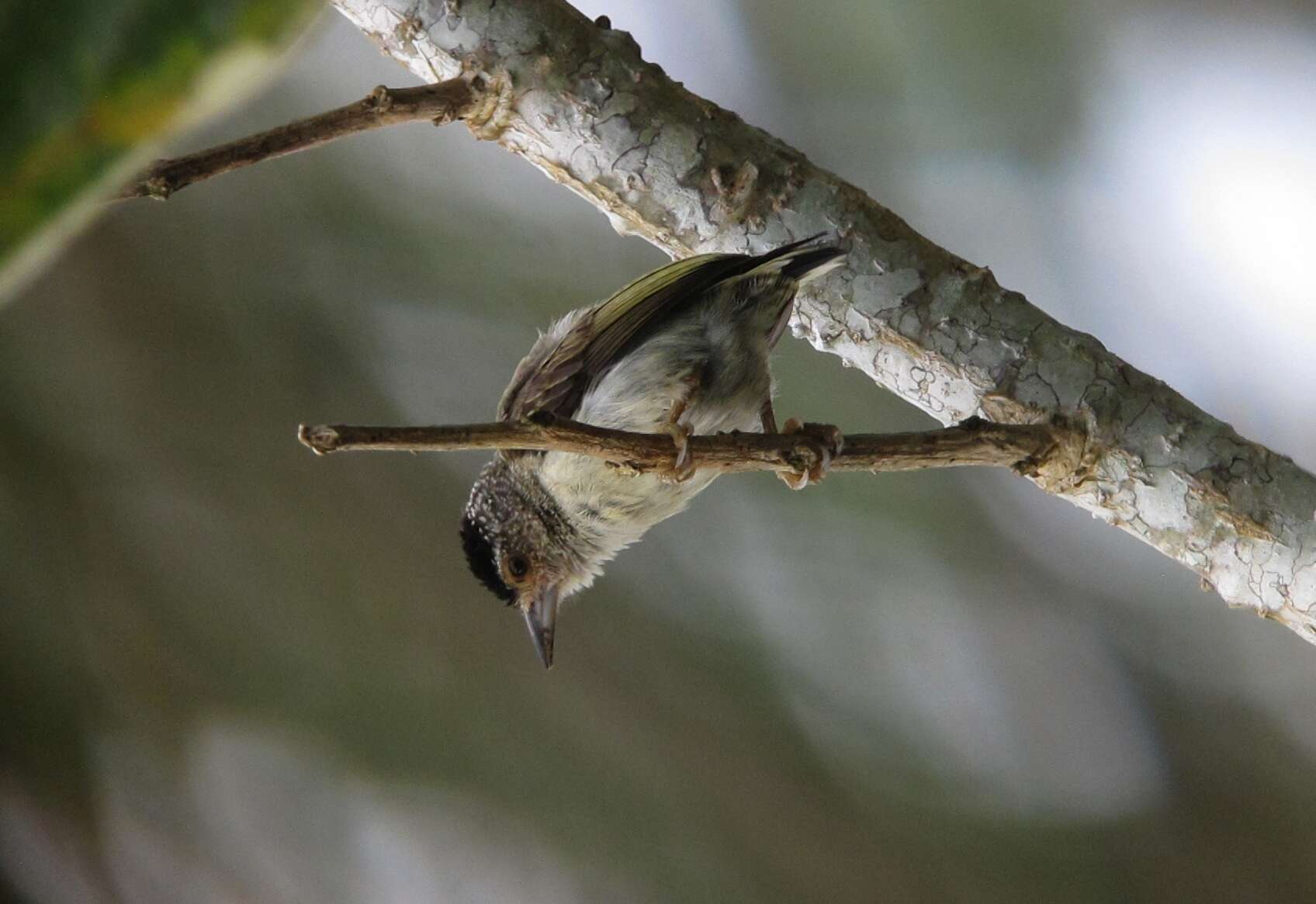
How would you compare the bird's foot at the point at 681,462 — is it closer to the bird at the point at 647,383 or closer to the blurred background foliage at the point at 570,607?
the bird at the point at 647,383

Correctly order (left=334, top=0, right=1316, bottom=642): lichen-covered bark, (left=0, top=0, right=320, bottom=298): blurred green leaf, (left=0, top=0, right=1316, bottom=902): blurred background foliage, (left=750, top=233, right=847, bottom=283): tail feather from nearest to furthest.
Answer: (left=0, top=0, right=320, bottom=298): blurred green leaf
(left=334, top=0, right=1316, bottom=642): lichen-covered bark
(left=750, top=233, right=847, bottom=283): tail feather
(left=0, top=0, right=1316, bottom=902): blurred background foliage

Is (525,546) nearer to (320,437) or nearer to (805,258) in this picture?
(805,258)

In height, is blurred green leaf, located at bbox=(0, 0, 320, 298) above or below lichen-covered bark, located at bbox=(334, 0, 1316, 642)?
below

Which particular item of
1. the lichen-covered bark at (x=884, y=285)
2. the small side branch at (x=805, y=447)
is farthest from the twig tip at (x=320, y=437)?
the lichen-covered bark at (x=884, y=285)

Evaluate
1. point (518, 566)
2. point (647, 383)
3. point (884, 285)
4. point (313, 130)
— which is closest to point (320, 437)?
point (313, 130)

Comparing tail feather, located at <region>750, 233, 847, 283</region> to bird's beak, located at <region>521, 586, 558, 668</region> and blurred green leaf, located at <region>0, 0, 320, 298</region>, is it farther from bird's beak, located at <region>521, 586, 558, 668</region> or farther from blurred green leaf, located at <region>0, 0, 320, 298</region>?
blurred green leaf, located at <region>0, 0, 320, 298</region>

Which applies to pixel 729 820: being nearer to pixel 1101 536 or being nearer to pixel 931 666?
pixel 931 666

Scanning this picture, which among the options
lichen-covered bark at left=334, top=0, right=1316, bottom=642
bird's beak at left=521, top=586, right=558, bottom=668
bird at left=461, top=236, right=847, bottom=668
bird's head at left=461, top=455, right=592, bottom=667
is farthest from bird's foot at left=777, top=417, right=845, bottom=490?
bird's beak at left=521, top=586, right=558, bottom=668

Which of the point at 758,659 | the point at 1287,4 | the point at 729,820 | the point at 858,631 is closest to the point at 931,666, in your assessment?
the point at 858,631
